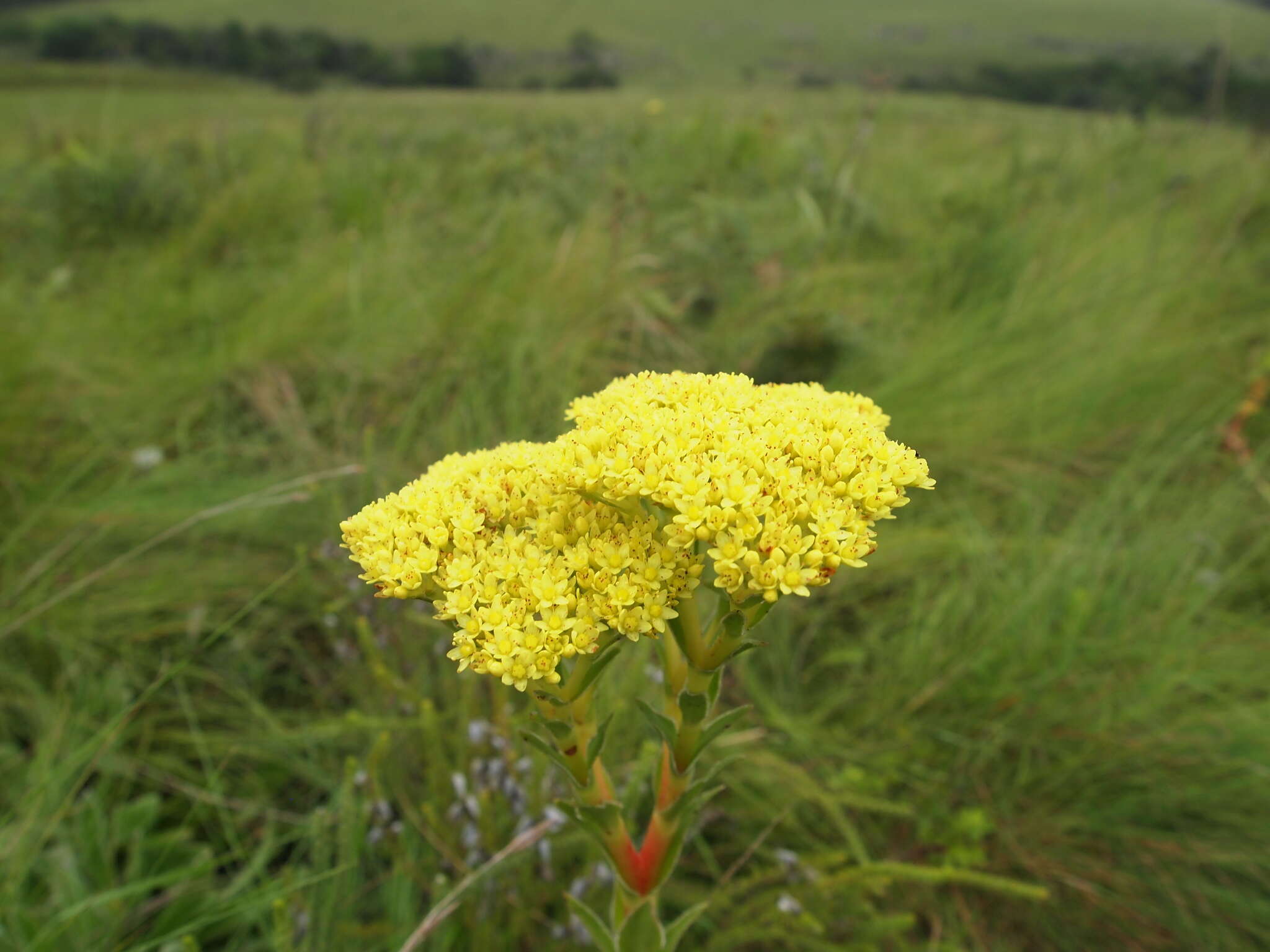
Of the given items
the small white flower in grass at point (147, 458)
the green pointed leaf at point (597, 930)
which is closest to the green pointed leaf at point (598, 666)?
the green pointed leaf at point (597, 930)

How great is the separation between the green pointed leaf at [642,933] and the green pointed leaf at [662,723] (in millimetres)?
289

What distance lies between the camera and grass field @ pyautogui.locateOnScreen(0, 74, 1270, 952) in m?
2.03

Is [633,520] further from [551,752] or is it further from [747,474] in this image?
[551,752]

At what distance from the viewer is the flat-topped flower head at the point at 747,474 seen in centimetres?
101

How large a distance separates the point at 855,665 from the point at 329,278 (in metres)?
2.92

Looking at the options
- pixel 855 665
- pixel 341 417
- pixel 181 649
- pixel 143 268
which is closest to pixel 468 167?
pixel 143 268

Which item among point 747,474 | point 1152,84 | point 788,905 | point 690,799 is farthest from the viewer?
point 1152,84

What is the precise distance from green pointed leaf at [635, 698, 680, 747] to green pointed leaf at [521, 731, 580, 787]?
0.14 meters

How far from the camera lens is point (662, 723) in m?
1.11

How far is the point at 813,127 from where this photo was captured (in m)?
6.92

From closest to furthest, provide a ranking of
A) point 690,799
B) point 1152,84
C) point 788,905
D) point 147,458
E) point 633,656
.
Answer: point 690,799
point 788,905
point 633,656
point 147,458
point 1152,84

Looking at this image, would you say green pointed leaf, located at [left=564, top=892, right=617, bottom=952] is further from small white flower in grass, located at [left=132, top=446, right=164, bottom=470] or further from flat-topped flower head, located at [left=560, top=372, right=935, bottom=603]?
small white flower in grass, located at [left=132, top=446, right=164, bottom=470]

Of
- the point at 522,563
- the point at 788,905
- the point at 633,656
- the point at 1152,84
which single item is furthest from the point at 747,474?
the point at 1152,84

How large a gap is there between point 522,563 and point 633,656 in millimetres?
1431
